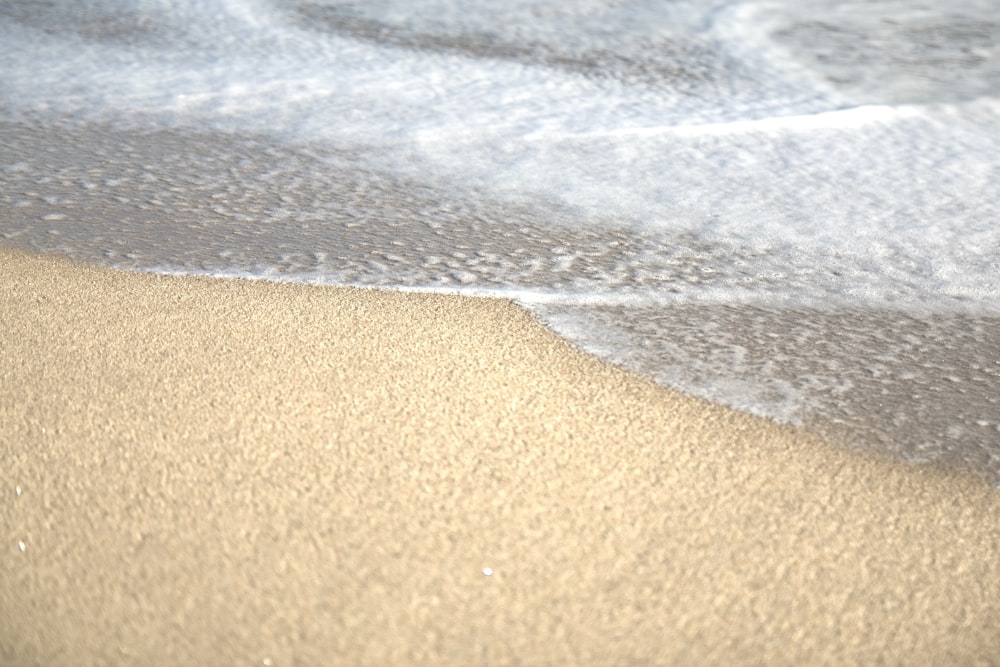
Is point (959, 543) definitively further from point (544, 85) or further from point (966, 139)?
point (544, 85)

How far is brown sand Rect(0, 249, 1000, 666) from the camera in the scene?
3.07ft

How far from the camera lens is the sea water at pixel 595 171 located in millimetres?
1541

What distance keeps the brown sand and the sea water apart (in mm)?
172

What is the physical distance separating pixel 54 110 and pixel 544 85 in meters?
1.16

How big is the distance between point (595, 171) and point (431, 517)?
4.41 feet

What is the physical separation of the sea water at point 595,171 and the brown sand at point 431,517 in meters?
0.17

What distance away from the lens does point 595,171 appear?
90.0 inches

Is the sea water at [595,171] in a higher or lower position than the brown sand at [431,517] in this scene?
lower

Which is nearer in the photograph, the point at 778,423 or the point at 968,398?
the point at 778,423

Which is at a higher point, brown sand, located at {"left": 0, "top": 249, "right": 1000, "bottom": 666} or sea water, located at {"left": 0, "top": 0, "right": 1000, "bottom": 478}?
brown sand, located at {"left": 0, "top": 249, "right": 1000, "bottom": 666}

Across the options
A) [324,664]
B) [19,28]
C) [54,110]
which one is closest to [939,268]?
[324,664]

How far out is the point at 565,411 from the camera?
1.25 m

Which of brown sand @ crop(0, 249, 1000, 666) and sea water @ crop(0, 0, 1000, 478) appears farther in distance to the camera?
sea water @ crop(0, 0, 1000, 478)

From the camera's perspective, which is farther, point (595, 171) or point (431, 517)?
point (595, 171)
